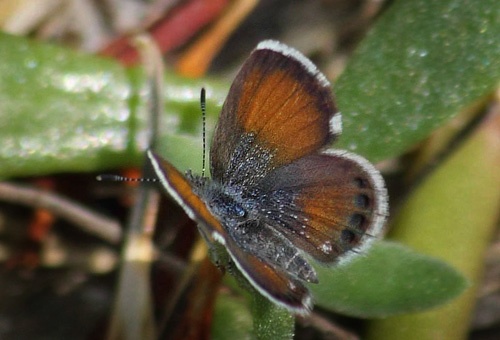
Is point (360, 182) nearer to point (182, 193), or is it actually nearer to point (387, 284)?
point (387, 284)

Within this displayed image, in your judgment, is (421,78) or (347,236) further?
(421,78)

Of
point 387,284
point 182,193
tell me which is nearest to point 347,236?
point 387,284

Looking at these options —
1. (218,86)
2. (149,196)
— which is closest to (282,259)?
(149,196)

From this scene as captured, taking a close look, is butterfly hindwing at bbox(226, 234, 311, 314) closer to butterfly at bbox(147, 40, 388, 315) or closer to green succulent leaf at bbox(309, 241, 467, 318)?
butterfly at bbox(147, 40, 388, 315)

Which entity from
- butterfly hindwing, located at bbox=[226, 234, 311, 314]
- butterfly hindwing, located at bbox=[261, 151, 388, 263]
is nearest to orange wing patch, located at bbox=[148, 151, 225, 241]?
butterfly hindwing, located at bbox=[226, 234, 311, 314]

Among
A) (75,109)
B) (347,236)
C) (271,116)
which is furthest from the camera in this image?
(75,109)

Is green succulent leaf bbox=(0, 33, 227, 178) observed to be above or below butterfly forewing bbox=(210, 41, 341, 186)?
above

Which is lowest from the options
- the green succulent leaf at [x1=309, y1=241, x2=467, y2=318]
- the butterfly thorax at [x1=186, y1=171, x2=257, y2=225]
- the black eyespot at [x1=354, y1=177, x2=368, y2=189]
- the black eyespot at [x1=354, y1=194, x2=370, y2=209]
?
the green succulent leaf at [x1=309, y1=241, x2=467, y2=318]
